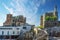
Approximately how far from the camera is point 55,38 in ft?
35.4

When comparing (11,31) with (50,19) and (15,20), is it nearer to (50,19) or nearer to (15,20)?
(15,20)

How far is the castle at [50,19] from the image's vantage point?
13.0 m

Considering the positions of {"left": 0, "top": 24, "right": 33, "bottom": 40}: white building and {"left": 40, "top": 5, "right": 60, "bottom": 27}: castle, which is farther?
{"left": 40, "top": 5, "right": 60, "bottom": 27}: castle

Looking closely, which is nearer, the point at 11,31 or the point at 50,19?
the point at 11,31

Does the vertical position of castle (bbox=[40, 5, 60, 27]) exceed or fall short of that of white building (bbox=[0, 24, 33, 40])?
it exceeds it

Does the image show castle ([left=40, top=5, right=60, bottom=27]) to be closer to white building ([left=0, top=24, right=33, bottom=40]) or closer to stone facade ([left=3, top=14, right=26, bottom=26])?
stone facade ([left=3, top=14, right=26, bottom=26])

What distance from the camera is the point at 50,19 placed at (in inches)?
537

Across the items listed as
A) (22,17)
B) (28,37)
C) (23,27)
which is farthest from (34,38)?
(22,17)

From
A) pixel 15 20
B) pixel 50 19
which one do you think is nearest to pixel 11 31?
pixel 15 20

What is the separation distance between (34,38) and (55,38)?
103 centimetres

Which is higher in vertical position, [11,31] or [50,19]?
[50,19]

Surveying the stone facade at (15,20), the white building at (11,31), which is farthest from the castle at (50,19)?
the white building at (11,31)

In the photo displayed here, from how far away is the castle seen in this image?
1305 cm

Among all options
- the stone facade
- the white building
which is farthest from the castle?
the white building
